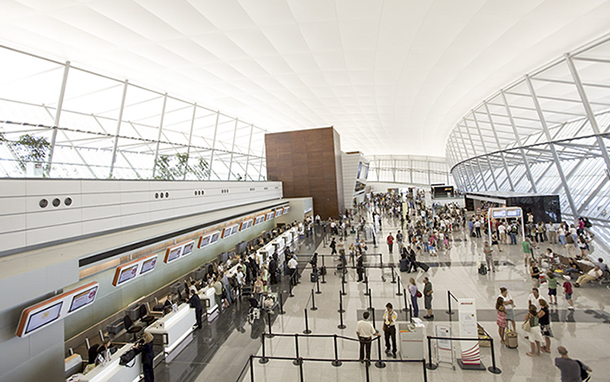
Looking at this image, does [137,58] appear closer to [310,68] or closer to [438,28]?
[310,68]

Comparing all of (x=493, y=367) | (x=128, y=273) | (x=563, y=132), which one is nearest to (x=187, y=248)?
(x=128, y=273)

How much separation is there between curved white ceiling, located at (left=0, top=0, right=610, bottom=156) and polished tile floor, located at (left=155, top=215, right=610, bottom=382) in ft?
30.0

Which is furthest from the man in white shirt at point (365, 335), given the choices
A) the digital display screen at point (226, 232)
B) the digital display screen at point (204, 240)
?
the digital display screen at point (226, 232)

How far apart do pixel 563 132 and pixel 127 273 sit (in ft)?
89.9

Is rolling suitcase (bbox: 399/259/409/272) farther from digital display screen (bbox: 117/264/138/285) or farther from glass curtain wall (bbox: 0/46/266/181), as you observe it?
glass curtain wall (bbox: 0/46/266/181)

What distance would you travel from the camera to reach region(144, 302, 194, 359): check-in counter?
6086 millimetres

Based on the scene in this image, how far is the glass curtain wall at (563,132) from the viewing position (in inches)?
466

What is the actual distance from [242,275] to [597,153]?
1623 cm

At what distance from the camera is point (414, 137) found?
38.4 m

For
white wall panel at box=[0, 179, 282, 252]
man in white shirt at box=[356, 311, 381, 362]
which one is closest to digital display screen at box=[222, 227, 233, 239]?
white wall panel at box=[0, 179, 282, 252]

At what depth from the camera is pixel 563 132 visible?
19469 millimetres

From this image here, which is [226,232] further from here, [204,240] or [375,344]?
[375,344]

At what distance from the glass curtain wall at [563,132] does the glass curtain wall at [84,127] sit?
A: 59.3 feet

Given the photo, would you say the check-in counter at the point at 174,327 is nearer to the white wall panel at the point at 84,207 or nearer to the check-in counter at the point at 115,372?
Answer: the check-in counter at the point at 115,372
